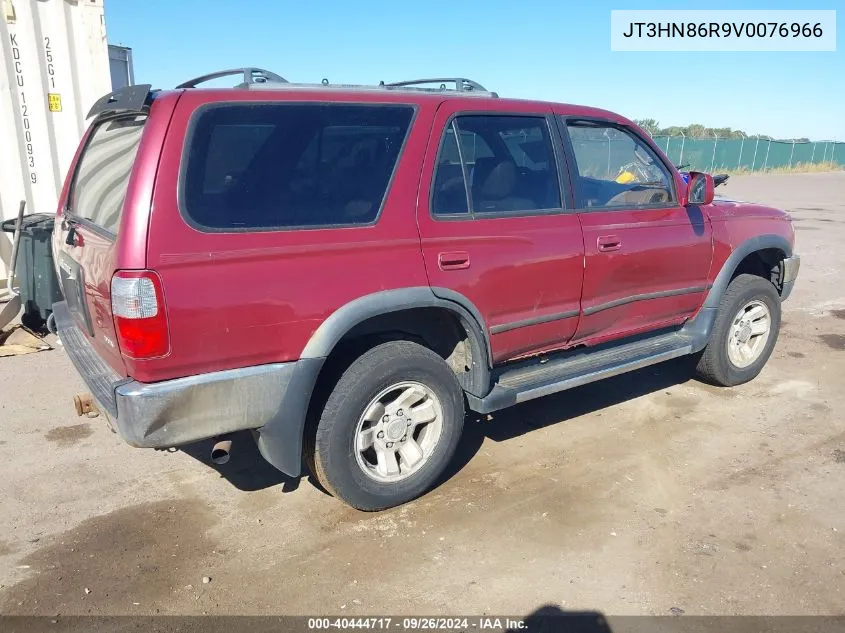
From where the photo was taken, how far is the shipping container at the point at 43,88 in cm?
636

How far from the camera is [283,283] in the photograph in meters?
2.79

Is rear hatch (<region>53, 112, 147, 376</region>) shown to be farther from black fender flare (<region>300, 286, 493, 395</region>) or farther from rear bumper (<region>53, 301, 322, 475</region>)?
black fender flare (<region>300, 286, 493, 395</region>)

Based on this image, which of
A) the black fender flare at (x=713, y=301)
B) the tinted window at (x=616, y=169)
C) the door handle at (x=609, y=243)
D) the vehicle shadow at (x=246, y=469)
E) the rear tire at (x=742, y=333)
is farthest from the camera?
the rear tire at (x=742, y=333)

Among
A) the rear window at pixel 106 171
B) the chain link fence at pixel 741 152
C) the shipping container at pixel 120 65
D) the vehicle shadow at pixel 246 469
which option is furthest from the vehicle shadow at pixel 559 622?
the chain link fence at pixel 741 152

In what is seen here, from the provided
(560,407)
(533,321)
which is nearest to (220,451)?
(533,321)

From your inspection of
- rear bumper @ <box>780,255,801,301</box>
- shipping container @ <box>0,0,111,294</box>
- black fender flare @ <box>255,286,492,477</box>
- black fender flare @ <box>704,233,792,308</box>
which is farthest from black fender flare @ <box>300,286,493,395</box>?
shipping container @ <box>0,0,111,294</box>

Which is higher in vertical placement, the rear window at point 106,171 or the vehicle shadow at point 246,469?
the rear window at point 106,171

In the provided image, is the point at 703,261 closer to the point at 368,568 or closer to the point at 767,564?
the point at 767,564

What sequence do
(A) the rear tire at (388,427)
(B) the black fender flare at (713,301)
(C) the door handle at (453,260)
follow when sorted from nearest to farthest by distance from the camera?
1. (A) the rear tire at (388,427)
2. (C) the door handle at (453,260)
3. (B) the black fender flare at (713,301)

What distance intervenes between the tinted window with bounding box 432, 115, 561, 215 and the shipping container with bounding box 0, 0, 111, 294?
4882 millimetres

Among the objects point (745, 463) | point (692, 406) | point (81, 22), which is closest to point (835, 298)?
point (692, 406)

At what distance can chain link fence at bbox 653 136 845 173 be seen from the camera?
33.2m

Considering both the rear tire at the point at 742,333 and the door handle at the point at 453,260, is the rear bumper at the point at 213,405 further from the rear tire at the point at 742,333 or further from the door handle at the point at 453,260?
the rear tire at the point at 742,333

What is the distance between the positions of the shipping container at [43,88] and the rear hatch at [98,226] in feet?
11.1
